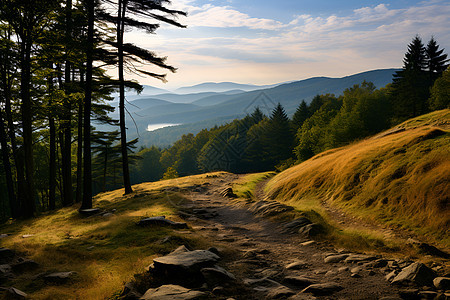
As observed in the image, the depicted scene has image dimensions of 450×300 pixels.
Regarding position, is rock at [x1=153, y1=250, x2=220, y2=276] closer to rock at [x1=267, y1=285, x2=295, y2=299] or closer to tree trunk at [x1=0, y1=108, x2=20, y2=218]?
rock at [x1=267, y1=285, x2=295, y2=299]

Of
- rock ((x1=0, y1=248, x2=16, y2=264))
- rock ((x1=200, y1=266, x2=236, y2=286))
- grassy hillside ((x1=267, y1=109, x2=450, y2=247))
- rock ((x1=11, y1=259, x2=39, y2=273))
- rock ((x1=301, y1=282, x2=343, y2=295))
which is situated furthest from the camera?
grassy hillside ((x1=267, y1=109, x2=450, y2=247))

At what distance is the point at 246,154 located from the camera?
80.8 m

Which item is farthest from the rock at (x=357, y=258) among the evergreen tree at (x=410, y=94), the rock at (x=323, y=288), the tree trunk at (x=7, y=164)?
the evergreen tree at (x=410, y=94)

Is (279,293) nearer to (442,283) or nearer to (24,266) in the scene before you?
(442,283)

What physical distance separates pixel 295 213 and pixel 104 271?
852 centimetres

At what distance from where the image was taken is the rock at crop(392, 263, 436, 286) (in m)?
5.25

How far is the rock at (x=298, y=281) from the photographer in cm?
565

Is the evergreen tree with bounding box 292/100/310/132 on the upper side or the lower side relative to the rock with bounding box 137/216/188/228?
upper

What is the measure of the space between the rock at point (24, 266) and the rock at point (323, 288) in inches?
275

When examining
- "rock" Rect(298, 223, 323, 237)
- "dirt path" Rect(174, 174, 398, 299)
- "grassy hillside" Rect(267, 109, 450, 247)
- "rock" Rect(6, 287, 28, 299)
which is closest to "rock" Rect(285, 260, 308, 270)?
"dirt path" Rect(174, 174, 398, 299)

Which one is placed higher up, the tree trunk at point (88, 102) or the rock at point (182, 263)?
the tree trunk at point (88, 102)

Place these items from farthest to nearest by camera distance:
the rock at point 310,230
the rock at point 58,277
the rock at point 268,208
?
the rock at point 268,208
the rock at point 310,230
the rock at point 58,277

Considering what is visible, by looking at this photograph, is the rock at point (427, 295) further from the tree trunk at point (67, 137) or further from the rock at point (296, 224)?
the tree trunk at point (67, 137)

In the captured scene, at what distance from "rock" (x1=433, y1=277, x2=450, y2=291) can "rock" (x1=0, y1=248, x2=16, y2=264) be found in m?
10.6
